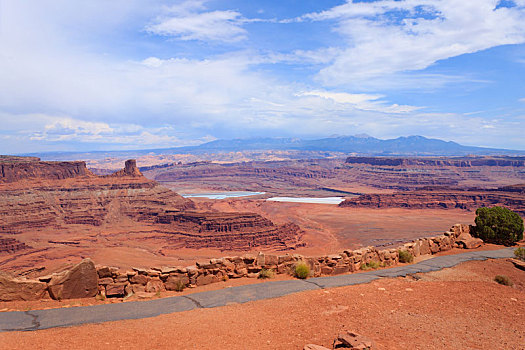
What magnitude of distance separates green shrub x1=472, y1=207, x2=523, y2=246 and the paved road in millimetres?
11609

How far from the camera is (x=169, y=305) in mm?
10828

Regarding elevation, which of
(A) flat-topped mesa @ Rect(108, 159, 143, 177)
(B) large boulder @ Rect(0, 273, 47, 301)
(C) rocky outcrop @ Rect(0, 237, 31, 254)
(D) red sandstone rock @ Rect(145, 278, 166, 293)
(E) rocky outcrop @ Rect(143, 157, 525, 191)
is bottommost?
(C) rocky outcrop @ Rect(0, 237, 31, 254)

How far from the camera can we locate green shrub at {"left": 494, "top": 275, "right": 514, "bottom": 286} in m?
13.5

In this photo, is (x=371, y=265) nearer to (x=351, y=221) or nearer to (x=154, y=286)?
(x=154, y=286)

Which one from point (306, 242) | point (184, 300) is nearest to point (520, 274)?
point (184, 300)

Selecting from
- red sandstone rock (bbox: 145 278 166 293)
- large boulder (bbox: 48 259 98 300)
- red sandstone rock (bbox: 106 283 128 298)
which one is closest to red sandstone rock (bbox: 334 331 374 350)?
red sandstone rock (bbox: 145 278 166 293)

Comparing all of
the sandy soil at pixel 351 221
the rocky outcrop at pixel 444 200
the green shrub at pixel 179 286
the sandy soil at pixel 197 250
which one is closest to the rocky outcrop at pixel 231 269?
the green shrub at pixel 179 286

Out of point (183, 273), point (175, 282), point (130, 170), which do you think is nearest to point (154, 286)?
point (175, 282)

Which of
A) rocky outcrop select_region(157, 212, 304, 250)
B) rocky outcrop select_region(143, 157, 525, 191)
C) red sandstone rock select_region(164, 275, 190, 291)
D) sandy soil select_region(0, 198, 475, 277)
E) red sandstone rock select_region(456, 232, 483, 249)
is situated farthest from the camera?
rocky outcrop select_region(143, 157, 525, 191)

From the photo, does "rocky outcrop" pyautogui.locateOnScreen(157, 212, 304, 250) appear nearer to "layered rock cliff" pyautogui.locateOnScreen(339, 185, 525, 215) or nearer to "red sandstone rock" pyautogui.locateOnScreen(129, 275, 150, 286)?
"layered rock cliff" pyautogui.locateOnScreen(339, 185, 525, 215)

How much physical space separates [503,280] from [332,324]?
30.0 feet

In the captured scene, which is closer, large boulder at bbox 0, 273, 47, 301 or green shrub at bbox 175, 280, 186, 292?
large boulder at bbox 0, 273, 47, 301

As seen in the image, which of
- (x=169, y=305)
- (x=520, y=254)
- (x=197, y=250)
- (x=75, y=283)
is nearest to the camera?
(x=169, y=305)

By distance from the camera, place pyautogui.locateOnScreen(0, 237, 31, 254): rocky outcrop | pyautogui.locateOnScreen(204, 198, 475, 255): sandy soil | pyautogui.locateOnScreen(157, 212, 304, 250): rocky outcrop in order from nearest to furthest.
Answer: pyautogui.locateOnScreen(0, 237, 31, 254): rocky outcrop → pyautogui.locateOnScreen(157, 212, 304, 250): rocky outcrop → pyautogui.locateOnScreen(204, 198, 475, 255): sandy soil
